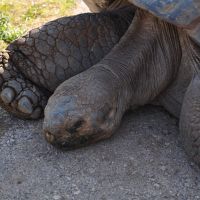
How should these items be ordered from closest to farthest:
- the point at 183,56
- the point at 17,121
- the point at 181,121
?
1. the point at 181,121
2. the point at 183,56
3. the point at 17,121

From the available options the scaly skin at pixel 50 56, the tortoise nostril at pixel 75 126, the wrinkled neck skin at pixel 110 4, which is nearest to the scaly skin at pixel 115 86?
A: the tortoise nostril at pixel 75 126

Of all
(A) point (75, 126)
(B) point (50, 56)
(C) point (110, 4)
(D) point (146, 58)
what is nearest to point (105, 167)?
(A) point (75, 126)

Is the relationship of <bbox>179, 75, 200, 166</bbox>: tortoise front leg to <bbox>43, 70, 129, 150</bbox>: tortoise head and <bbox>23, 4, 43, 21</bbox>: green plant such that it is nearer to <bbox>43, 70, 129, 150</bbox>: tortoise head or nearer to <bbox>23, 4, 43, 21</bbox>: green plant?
<bbox>43, 70, 129, 150</bbox>: tortoise head

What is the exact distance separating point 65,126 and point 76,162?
0.20 m

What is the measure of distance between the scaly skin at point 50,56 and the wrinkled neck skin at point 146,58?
0.59ft

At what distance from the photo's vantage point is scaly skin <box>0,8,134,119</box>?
124 inches

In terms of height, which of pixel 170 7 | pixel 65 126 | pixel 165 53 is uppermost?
pixel 170 7

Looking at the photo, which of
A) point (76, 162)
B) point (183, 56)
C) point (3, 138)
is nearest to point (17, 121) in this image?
point (3, 138)

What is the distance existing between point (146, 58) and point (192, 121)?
1.72 ft

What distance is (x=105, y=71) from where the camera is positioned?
2938 millimetres

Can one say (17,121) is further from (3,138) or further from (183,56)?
(183,56)

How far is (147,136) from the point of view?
298 centimetres

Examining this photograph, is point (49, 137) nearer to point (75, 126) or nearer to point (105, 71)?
point (75, 126)

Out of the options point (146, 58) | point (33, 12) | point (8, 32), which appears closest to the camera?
point (146, 58)
